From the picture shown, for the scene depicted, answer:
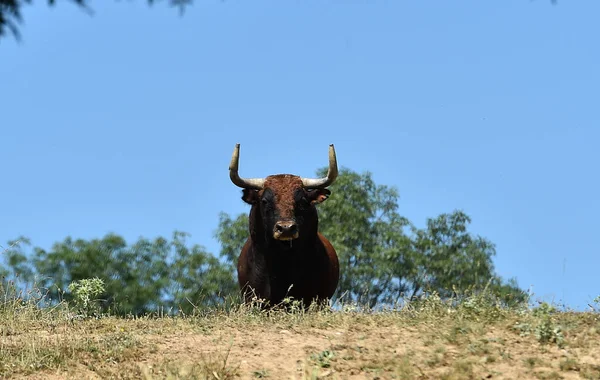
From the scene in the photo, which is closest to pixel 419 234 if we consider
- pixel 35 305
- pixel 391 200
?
pixel 391 200

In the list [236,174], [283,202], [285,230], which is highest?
[236,174]

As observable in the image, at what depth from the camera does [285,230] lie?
1351 cm

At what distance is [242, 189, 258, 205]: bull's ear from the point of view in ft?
48.1

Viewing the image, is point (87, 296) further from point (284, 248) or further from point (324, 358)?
point (324, 358)

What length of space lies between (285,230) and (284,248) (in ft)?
2.37

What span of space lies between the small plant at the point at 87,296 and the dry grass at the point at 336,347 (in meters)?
1.30

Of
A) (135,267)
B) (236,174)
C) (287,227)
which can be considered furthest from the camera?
(135,267)

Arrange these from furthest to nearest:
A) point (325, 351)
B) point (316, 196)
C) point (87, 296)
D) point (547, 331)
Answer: point (316, 196) < point (87, 296) < point (547, 331) < point (325, 351)

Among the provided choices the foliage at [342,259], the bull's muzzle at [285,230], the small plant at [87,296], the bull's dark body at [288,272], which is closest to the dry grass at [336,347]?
the small plant at [87,296]

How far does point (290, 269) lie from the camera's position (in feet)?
46.4

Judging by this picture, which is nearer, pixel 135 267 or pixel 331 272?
pixel 331 272

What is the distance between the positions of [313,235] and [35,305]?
501 cm

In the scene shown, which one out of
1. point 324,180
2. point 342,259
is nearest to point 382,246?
point 342,259

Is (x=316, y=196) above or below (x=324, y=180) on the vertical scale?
below
